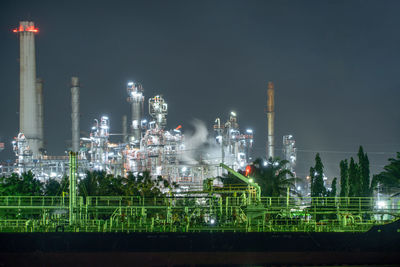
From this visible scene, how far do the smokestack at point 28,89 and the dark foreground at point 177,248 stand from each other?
102733 mm

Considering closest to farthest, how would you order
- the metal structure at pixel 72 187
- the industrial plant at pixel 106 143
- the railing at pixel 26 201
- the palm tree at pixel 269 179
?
1. the metal structure at pixel 72 187
2. the railing at pixel 26 201
3. the palm tree at pixel 269 179
4. the industrial plant at pixel 106 143

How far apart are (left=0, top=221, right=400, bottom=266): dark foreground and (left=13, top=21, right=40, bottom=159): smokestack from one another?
337 feet

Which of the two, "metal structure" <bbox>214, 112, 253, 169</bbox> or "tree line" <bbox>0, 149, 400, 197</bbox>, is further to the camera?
"metal structure" <bbox>214, 112, 253, 169</bbox>

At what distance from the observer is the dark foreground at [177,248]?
3053 cm

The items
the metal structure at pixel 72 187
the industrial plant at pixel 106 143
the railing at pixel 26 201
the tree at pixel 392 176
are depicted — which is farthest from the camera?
the industrial plant at pixel 106 143

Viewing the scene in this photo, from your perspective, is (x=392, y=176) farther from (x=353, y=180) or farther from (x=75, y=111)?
(x=75, y=111)

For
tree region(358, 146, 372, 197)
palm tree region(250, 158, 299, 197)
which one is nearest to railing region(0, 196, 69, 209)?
palm tree region(250, 158, 299, 197)

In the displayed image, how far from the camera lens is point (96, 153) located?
423 feet

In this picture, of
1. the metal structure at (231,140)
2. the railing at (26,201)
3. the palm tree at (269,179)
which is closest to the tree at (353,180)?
the palm tree at (269,179)

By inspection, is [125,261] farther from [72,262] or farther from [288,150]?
[288,150]

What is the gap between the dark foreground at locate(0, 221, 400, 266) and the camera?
3053 cm

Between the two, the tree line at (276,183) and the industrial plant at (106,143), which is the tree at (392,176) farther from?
the industrial plant at (106,143)

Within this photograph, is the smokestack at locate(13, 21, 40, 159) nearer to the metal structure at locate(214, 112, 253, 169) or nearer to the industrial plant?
the industrial plant

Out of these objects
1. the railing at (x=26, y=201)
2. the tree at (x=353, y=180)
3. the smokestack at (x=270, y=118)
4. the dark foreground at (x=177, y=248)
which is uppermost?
the smokestack at (x=270, y=118)
